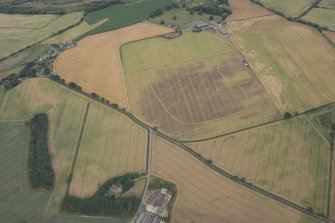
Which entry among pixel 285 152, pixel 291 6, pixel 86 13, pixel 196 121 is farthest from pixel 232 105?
pixel 86 13

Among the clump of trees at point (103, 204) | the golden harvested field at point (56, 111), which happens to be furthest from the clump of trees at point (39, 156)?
the clump of trees at point (103, 204)

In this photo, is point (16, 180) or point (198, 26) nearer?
point (16, 180)

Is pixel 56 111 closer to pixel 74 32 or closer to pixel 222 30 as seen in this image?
pixel 74 32

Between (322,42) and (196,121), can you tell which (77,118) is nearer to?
(196,121)

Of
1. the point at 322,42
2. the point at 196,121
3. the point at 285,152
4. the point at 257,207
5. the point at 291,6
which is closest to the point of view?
the point at 257,207

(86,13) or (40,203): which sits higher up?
(86,13)

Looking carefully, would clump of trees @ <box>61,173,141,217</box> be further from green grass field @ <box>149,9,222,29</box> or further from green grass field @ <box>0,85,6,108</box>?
green grass field @ <box>149,9,222,29</box>

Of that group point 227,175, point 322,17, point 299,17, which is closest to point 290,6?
point 299,17

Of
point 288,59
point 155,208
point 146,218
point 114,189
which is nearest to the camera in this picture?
point 146,218
